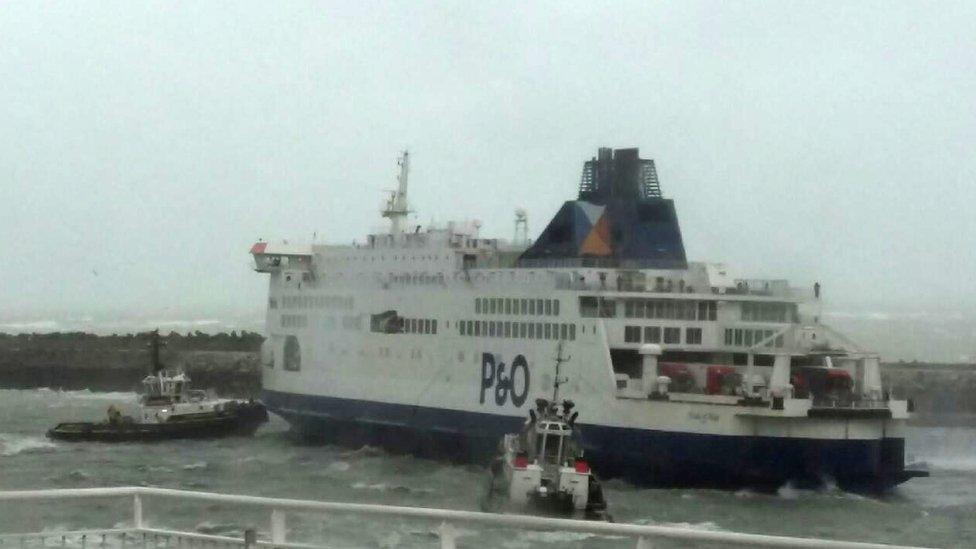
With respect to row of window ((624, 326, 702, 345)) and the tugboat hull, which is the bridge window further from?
row of window ((624, 326, 702, 345))

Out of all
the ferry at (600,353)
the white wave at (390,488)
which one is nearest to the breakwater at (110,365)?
the ferry at (600,353)

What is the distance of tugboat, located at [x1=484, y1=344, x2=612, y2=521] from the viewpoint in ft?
64.0

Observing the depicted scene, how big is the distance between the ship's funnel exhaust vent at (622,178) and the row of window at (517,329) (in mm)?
3475

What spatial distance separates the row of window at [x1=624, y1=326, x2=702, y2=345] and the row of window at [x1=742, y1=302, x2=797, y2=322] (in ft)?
3.18

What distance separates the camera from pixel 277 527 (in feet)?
23.3

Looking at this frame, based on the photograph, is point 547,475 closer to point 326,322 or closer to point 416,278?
point 416,278

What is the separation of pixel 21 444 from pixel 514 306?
1276 cm

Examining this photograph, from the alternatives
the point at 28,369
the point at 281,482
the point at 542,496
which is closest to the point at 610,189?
the point at 281,482

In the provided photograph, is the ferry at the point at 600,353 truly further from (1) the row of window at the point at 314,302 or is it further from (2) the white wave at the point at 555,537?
(2) the white wave at the point at 555,537

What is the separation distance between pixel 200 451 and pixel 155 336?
6.41 meters

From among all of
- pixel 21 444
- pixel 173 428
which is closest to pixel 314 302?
pixel 173 428

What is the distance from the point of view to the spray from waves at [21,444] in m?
31.9

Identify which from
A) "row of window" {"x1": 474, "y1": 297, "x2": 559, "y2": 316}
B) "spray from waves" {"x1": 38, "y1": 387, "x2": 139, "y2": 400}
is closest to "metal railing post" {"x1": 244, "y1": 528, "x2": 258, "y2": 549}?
"row of window" {"x1": 474, "y1": 297, "x2": 559, "y2": 316}

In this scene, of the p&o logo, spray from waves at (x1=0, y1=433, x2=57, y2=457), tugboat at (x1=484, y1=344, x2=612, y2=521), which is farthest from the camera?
spray from waves at (x1=0, y1=433, x2=57, y2=457)
